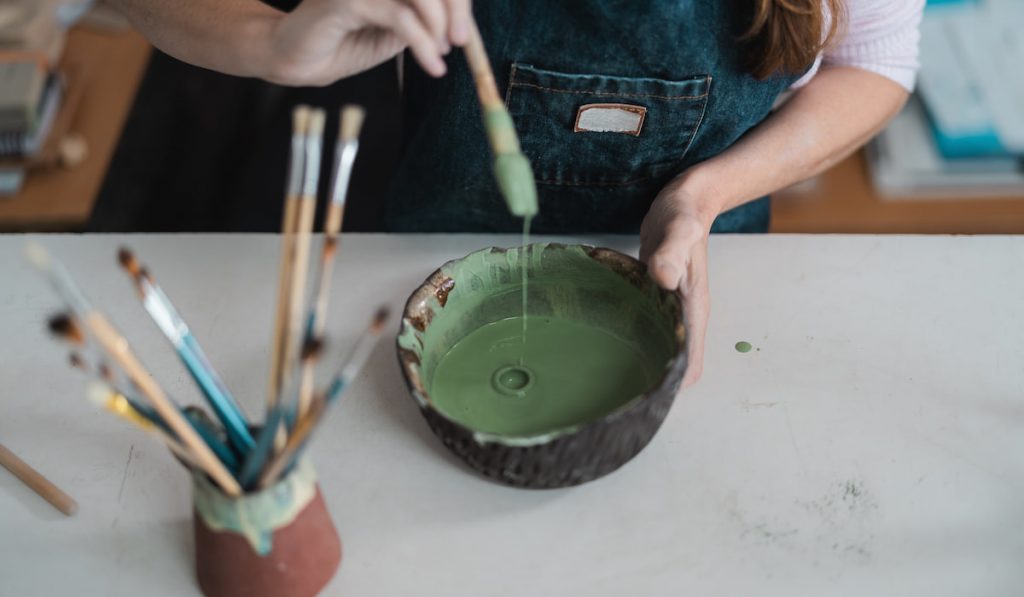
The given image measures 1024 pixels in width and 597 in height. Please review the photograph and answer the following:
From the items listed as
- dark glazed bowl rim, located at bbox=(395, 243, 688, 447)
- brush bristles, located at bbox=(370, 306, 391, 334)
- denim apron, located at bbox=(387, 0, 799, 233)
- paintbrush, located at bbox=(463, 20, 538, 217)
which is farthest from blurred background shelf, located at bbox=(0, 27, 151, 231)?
brush bristles, located at bbox=(370, 306, 391, 334)

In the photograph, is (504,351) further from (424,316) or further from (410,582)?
(410,582)

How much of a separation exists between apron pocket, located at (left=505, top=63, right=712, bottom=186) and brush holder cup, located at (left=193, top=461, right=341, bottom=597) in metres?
0.45

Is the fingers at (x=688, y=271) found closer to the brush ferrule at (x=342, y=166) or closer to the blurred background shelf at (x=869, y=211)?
the brush ferrule at (x=342, y=166)

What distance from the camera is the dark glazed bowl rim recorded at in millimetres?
673

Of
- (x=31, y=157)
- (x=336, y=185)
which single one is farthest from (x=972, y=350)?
(x=31, y=157)

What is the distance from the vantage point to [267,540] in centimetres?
63

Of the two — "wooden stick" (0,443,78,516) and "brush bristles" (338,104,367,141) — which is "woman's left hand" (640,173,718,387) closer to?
"brush bristles" (338,104,367,141)

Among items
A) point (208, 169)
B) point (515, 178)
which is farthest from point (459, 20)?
point (208, 169)

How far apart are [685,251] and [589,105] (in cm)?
20

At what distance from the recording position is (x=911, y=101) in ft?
5.61

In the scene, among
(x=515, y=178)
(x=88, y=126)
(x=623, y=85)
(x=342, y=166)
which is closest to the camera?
(x=342, y=166)

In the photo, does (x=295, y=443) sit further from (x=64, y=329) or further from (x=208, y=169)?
(x=208, y=169)

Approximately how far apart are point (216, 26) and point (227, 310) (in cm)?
27

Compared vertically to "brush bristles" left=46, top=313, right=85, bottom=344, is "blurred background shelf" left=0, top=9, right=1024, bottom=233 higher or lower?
lower
